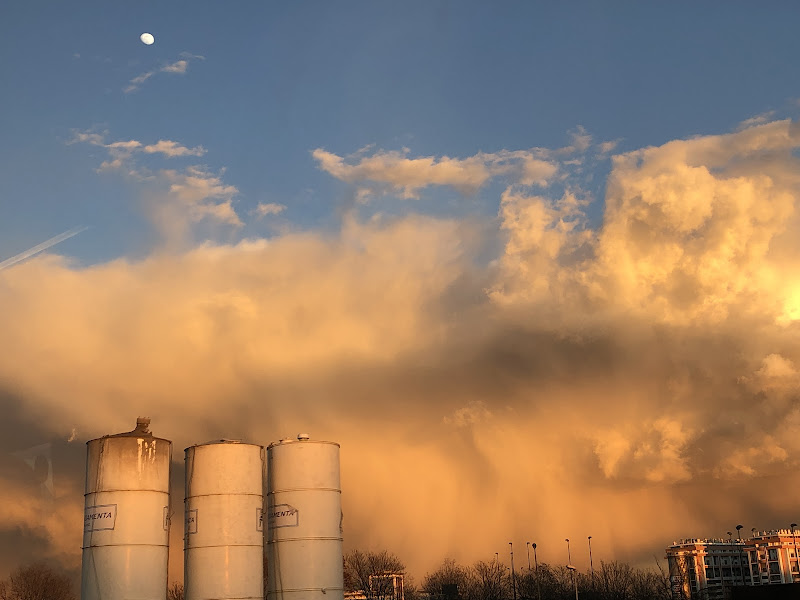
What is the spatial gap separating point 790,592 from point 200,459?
1989 inches

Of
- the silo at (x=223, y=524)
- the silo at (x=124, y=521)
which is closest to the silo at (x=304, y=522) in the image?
the silo at (x=223, y=524)

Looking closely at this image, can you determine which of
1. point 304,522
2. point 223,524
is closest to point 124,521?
point 223,524

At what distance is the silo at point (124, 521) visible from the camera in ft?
139

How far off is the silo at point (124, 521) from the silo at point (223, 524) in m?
1.75

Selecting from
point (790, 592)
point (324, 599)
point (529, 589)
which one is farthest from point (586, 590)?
point (324, 599)

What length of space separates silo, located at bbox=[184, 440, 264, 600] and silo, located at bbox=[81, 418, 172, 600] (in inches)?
69.0

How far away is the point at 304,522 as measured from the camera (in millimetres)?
47156

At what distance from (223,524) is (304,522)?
477 centimetres

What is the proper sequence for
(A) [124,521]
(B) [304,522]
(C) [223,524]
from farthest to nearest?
(B) [304,522] < (C) [223,524] < (A) [124,521]

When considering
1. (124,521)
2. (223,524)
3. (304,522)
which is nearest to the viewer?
(124,521)

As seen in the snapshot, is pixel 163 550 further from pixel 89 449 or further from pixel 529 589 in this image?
pixel 529 589

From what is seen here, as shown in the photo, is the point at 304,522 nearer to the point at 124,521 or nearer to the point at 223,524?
the point at 223,524

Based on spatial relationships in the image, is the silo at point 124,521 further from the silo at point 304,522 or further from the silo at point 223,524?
the silo at point 304,522

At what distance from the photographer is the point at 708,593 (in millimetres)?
198500
